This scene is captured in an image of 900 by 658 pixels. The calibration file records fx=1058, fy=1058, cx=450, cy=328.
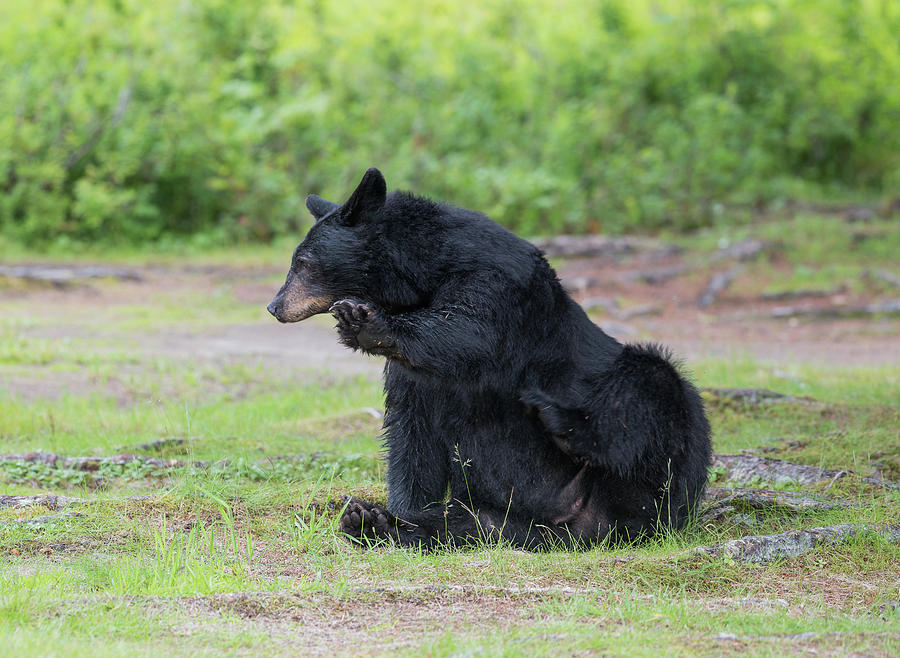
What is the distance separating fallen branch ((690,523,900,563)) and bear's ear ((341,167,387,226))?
2279mm

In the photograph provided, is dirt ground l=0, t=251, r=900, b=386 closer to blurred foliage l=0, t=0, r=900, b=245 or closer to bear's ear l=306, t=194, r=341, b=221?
blurred foliage l=0, t=0, r=900, b=245

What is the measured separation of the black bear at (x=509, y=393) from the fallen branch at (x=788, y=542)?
0.48 m

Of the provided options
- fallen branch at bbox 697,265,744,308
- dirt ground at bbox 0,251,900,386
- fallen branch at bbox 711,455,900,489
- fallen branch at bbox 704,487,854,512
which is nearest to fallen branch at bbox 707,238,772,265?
fallen branch at bbox 697,265,744,308

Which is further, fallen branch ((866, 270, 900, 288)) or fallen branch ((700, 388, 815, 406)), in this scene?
fallen branch ((866, 270, 900, 288))

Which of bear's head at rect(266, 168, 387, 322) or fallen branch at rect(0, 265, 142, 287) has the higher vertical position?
bear's head at rect(266, 168, 387, 322)

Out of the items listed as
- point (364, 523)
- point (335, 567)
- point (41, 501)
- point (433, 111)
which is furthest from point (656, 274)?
point (335, 567)

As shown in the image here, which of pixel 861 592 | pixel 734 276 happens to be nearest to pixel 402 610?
pixel 861 592

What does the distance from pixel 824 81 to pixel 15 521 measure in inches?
962

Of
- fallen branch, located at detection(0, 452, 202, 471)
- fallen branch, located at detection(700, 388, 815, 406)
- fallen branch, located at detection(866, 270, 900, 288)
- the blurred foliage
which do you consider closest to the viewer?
fallen branch, located at detection(0, 452, 202, 471)

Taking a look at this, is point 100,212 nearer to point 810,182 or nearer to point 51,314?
point 51,314

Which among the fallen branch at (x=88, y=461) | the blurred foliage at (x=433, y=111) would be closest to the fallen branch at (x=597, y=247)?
the blurred foliage at (x=433, y=111)

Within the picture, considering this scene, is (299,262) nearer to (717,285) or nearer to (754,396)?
(754,396)

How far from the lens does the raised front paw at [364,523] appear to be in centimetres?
522

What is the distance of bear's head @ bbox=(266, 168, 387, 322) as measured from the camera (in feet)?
17.5
